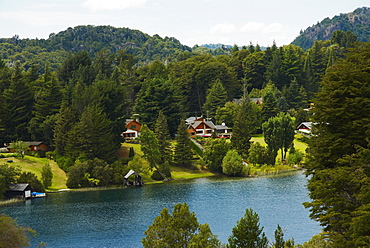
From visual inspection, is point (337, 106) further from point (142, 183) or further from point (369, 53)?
point (142, 183)

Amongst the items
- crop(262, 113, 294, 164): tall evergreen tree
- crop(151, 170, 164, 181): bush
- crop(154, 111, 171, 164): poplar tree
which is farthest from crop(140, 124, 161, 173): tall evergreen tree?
crop(262, 113, 294, 164): tall evergreen tree

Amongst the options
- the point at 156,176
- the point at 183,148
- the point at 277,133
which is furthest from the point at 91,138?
the point at 277,133

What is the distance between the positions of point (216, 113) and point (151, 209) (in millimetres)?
58906

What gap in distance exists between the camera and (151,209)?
6084 centimetres

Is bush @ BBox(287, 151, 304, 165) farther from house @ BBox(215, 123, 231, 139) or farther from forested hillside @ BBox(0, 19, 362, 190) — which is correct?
house @ BBox(215, 123, 231, 139)

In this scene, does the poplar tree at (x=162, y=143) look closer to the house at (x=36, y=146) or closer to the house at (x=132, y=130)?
the house at (x=132, y=130)

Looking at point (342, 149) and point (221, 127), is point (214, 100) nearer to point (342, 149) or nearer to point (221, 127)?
point (221, 127)

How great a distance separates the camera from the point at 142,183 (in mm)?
80062

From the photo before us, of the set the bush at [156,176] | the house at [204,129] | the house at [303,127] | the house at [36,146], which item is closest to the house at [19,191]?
the house at [36,146]

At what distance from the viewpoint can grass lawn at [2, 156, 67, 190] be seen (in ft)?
253

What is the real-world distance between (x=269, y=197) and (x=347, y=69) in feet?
117

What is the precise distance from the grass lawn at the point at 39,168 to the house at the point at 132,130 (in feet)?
70.3

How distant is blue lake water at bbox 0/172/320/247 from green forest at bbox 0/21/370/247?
27.6 feet

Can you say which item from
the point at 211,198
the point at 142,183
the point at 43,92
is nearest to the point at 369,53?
the point at 211,198
